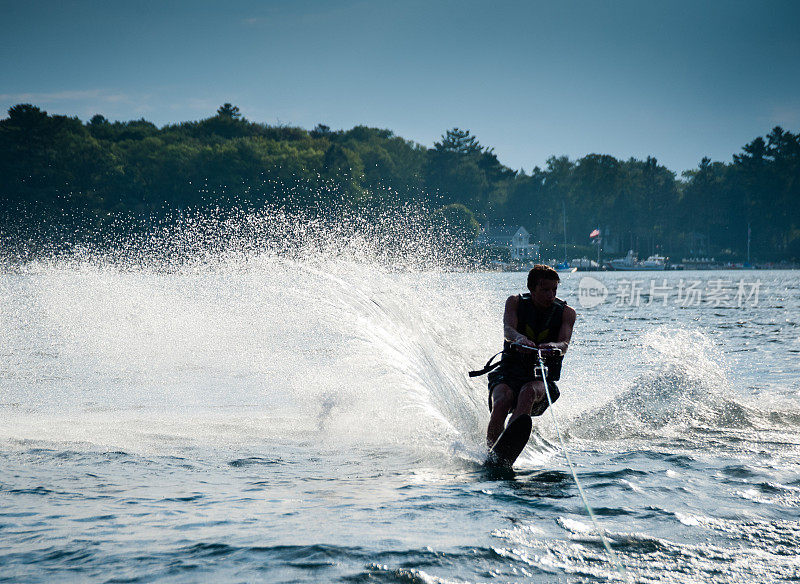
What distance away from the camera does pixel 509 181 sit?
16138cm

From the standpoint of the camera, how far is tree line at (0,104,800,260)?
92688 mm

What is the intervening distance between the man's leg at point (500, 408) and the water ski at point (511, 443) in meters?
0.10

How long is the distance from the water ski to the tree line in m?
87.6

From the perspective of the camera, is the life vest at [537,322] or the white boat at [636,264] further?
the white boat at [636,264]

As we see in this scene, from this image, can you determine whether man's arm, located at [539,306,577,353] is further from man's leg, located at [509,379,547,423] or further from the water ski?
the water ski

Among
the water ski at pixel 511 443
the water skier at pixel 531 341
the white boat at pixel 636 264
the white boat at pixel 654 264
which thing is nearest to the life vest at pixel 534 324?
the water skier at pixel 531 341

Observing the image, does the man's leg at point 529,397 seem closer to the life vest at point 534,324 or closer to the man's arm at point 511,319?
the life vest at point 534,324

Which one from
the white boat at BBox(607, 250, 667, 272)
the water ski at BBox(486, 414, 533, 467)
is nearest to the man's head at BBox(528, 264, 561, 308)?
the water ski at BBox(486, 414, 533, 467)

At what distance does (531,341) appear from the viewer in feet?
22.3

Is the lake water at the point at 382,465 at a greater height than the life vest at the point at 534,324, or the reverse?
the life vest at the point at 534,324

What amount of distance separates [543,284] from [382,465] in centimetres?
212

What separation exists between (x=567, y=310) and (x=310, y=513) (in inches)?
115

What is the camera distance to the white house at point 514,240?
5817 inches

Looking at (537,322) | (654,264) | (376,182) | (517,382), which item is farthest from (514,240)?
(517,382)
